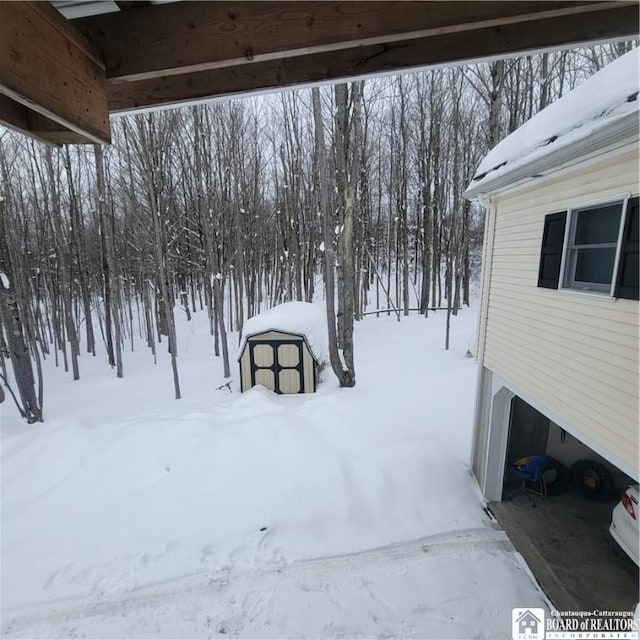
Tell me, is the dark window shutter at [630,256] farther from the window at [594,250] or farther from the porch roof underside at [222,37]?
the porch roof underside at [222,37]

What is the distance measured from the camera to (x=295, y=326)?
340 inches

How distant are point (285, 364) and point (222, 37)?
753cm

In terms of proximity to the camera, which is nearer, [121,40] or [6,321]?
[121,40]

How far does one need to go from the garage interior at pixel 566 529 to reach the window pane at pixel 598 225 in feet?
9.86

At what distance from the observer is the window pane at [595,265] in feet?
9.14

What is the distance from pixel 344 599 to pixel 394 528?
1.07m

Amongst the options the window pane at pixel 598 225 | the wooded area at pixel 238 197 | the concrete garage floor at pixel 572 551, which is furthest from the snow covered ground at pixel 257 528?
the window pane at pixel 598 225

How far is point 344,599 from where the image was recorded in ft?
10.7

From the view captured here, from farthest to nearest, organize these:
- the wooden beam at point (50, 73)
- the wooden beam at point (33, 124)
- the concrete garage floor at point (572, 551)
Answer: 1. the concrete garage floor at point (572, 551)
2. the wooden beam at point (33, 124)
3. the wooden beam at point (50, 73)

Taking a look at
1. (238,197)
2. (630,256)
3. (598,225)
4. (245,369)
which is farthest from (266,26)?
(238,197)

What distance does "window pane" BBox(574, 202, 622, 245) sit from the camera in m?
2.70

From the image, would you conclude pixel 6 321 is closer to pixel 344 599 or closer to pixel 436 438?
pixel 344 599

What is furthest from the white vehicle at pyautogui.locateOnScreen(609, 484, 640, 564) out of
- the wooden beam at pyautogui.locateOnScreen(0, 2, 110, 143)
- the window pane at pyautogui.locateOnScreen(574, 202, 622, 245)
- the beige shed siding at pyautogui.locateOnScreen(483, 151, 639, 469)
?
the wooden beam at pyautogui.locateOnScreen(0, 2, 110, 143)

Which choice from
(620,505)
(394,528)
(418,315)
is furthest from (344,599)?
(418,315)
